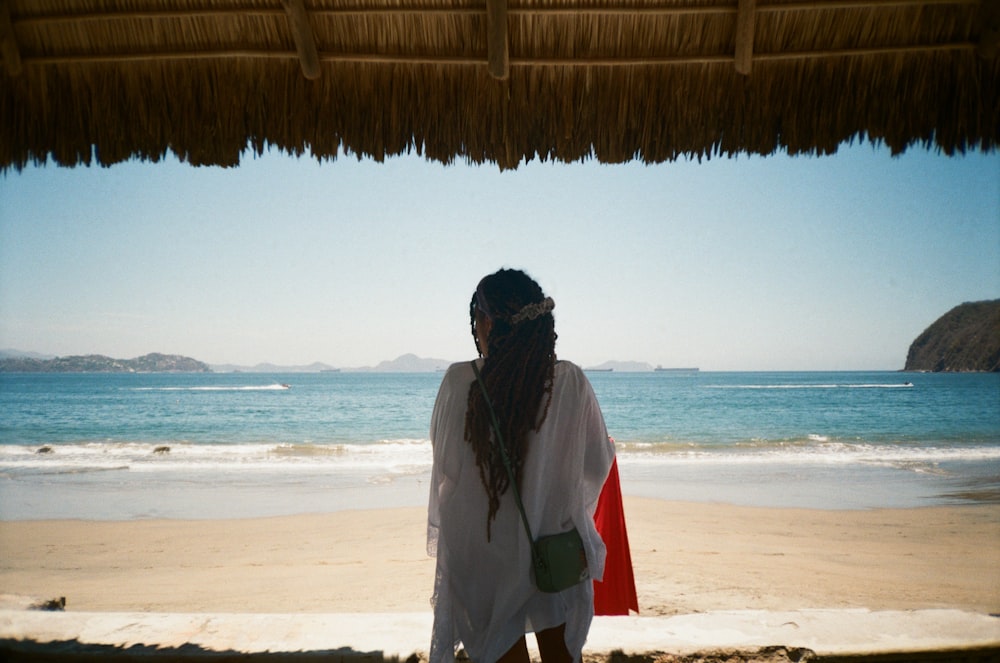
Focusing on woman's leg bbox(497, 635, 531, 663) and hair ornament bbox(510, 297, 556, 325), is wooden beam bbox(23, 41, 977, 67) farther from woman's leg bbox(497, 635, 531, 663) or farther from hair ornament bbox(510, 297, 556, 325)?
woman's leg bbox(497, 635, 531, 663)

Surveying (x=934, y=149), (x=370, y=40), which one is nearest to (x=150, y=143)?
(x=370, y=40)

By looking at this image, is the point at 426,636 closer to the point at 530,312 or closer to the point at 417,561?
the point at 530,312

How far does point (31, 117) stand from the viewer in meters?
2.35

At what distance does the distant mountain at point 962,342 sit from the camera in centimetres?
4675

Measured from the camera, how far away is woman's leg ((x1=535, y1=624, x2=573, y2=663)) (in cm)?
136

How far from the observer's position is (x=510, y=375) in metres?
1.39

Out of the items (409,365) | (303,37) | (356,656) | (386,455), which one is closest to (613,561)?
(356,656)

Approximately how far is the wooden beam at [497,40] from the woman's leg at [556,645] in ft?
5.74

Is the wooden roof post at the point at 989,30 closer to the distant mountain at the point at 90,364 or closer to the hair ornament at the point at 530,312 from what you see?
the hair ornament at the point at 530,312

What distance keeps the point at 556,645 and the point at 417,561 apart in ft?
11.7

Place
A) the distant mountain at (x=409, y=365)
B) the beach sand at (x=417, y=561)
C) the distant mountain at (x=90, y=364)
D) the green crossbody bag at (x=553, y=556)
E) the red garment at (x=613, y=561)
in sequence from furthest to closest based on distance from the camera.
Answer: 1. the distant mountain at (x=409, y=365)
2. the distant mountain at (x=90, y=364)
3. the beach sand at (x=417, y=561)
4. the red garment at (x=613, y=561)
5. the green crossbody bag at (x=553, y=556)

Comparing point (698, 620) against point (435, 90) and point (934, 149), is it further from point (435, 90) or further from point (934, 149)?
point (435, 90)

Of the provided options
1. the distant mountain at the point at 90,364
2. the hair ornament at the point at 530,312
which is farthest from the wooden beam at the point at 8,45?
the distant mountain at the point at 90,364

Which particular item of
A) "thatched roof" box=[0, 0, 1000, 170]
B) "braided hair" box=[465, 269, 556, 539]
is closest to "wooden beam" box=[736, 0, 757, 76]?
"thatched roof" box=[0, 0, 1000, 170]
